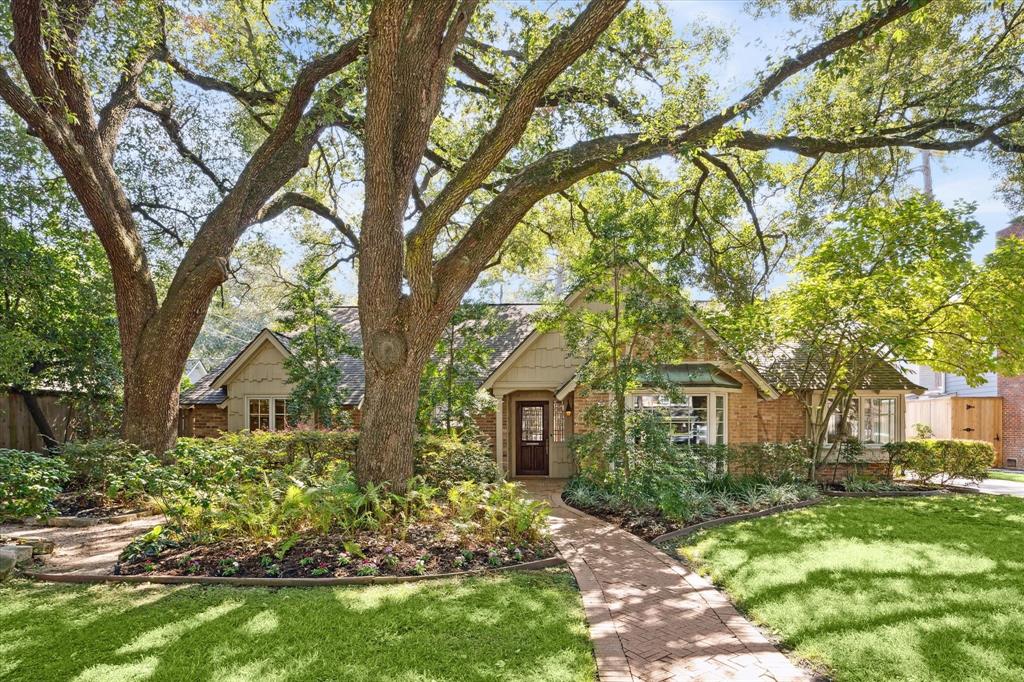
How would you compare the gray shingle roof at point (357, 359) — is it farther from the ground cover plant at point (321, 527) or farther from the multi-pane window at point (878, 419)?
the multi-pane window at point (878, 419)

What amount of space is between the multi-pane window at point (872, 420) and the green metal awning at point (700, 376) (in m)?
3.73

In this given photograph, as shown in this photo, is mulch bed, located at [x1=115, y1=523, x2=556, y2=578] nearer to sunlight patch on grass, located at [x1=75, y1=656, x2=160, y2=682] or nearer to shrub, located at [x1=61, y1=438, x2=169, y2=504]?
sunlight patch on grass, located at [x1=75, y1=656, x2=160, y2=682]

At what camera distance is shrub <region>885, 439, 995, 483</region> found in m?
13.1

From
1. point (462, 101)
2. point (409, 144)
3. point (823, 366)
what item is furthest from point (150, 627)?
point (823, 366)

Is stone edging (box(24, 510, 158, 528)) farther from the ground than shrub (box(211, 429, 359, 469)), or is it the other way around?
shrub (box(211, 429, 359, 469))

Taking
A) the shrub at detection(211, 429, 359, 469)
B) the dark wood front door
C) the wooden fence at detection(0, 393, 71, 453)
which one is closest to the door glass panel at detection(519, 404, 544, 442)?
the dark wood front door

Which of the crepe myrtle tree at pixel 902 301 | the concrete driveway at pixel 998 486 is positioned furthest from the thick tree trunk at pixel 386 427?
the concrete driveway at pixel 998 486

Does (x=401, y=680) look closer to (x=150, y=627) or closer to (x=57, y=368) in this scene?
(x=150, y=627)

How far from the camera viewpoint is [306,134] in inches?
398

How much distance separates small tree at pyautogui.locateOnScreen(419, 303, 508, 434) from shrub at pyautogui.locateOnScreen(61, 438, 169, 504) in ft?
17.6

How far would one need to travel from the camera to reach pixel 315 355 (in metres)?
13.9

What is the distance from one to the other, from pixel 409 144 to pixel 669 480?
22.6 ft

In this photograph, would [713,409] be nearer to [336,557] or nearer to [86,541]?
[336,557]

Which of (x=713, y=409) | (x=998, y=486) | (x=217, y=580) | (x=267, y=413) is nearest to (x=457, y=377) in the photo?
(x=713, y=409)
